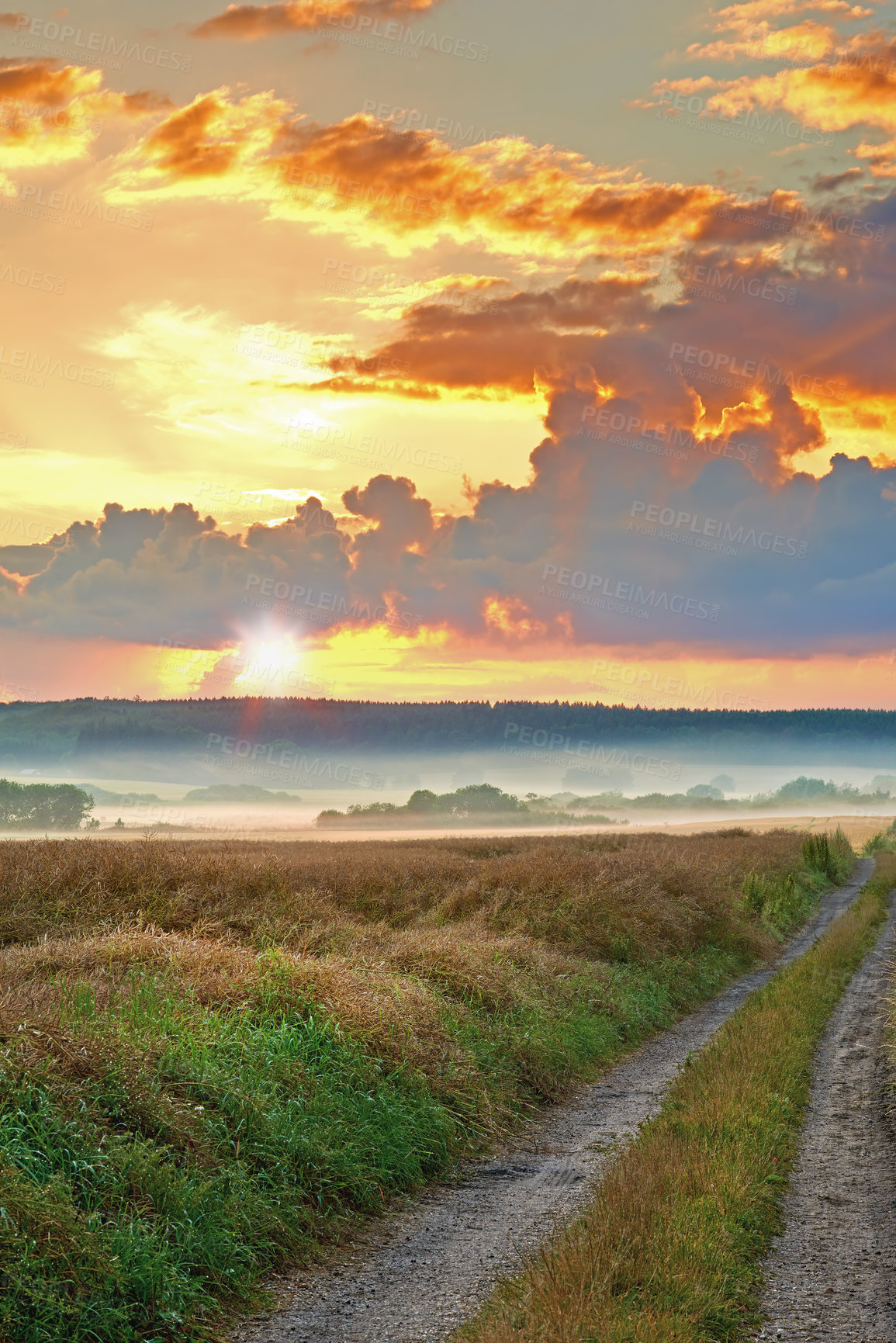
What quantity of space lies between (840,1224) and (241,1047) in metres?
5.25

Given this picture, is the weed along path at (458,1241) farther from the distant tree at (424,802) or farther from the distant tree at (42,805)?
the distant tree at (424,802)

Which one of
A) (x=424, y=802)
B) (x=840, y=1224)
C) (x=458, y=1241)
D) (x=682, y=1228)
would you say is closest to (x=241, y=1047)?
(x=458, y=1241)

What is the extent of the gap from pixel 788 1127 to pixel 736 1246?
3413mm

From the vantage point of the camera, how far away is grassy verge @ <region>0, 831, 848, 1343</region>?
18.4ft

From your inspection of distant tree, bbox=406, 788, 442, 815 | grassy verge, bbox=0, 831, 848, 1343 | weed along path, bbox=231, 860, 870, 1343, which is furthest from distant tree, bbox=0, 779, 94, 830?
weed along path, bbox=231, 860, 870, 1343

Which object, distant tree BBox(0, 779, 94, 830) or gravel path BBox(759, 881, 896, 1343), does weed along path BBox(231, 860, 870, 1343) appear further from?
distant tree BBox(0, 779, 94, 830)

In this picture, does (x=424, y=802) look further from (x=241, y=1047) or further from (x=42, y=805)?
(x=241, y=1047)

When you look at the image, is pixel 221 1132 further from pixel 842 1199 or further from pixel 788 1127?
pixel 788 1127

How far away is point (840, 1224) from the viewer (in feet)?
24.5

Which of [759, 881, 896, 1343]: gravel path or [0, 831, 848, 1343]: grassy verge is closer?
[0, 831, 848, 1343]: grassy verge

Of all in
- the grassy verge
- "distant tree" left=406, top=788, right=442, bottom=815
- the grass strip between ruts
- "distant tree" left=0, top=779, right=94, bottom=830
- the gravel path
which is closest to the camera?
the grass strip between ruts

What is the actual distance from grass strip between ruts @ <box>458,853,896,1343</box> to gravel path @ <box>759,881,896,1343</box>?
0.16 metres

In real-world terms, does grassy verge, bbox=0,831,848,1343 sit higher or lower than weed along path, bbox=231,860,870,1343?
higher

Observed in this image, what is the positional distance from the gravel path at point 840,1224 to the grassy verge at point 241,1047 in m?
3.01
